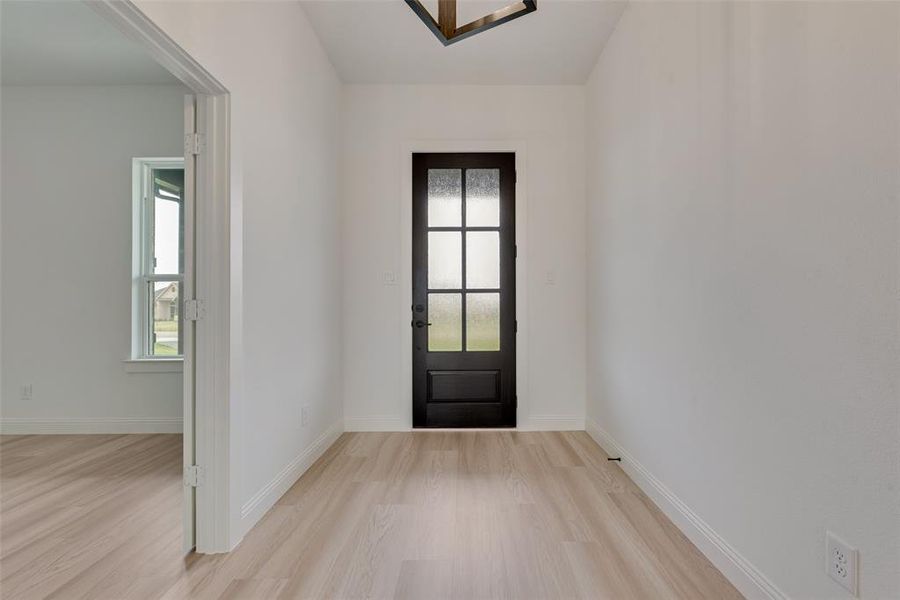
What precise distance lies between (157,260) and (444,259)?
8.11ft

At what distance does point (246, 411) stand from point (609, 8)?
10.2ft

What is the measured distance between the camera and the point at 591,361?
142 inches

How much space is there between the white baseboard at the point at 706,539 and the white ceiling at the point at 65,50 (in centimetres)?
406

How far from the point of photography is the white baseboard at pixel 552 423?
3.73 metres

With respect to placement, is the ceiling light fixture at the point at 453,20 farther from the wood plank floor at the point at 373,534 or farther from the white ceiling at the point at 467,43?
the wood plank floor at the point at 373,534

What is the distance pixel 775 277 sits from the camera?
1.47 metres

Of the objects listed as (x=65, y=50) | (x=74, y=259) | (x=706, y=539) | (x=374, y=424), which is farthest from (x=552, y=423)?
(x=65, y=50)

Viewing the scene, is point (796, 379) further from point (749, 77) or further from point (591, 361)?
point (591, 361)

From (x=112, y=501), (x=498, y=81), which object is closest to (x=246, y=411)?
(x=112, y=501)

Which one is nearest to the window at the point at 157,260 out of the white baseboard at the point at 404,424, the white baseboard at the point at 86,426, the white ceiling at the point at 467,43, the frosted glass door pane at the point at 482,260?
the white baseboard at the point at 86,426

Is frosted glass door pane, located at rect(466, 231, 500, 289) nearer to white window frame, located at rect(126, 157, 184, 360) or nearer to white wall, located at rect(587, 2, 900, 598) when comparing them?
white wall, located at rect(587, 2, 900, 598)

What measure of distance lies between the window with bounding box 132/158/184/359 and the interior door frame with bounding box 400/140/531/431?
6.22 feet

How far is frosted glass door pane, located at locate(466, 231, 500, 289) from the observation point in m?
3.79

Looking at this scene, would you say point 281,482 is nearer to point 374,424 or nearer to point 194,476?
point 194,476
